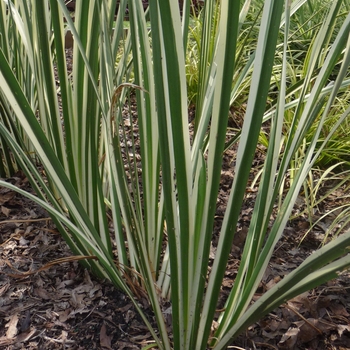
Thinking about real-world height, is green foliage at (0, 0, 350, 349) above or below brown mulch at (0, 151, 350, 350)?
above

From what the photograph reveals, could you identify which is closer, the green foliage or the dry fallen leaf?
the green foliage

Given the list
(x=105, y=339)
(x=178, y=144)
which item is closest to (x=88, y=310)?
(x=105, y=339)

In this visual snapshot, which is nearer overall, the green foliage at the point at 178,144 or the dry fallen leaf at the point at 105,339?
the green foliage at the point at 178,144

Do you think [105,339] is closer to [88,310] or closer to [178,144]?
[88,310]

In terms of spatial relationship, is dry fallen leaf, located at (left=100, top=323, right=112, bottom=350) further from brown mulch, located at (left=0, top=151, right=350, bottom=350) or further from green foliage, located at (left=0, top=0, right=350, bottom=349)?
green foliage, located at (left=0, top=0, right=350, bottom=349)

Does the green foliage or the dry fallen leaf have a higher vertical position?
the green foliage

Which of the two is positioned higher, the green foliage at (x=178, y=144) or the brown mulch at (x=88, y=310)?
the green foliage at (x=178, y=144)

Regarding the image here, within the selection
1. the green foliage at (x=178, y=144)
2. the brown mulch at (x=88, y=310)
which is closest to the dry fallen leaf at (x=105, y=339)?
the brown mulch at (x=88, y=310)

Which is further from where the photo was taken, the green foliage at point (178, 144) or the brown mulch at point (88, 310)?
the brown mulch at point (88, 310)

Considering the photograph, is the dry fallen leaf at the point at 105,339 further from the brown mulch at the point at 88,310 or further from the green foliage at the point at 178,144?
the green foliage at the point at 178,144

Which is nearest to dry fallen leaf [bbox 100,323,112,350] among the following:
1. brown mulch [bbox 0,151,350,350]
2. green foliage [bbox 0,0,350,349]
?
brown mulch [bbox 0,151,350,350]

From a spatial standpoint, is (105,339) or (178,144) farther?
(105,339)

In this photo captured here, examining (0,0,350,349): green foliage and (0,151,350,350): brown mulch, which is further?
(0,151,350,350): brown mulch

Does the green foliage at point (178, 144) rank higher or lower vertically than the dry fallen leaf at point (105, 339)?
higher
